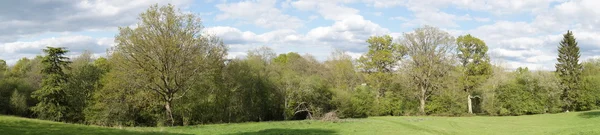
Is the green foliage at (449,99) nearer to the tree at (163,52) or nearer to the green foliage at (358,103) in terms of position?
the green foliage at (358,103)

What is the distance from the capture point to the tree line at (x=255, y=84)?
41.2 m

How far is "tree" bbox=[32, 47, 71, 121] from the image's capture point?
145 feet

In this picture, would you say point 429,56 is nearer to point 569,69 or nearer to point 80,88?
point 569,69

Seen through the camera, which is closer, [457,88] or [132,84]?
[132,84]

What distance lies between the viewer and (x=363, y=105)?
199 feet

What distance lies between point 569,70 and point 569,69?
173 millimetres

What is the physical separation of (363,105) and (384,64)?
910cm

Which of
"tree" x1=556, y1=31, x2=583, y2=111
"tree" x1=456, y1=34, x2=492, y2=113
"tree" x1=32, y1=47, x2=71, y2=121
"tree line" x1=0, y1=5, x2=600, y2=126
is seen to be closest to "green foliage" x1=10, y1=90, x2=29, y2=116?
"tree line" x1=0, y1=5, x2=600, y2=126

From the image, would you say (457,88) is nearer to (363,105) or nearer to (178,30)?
(363,105)

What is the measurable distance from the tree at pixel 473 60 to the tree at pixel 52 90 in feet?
177

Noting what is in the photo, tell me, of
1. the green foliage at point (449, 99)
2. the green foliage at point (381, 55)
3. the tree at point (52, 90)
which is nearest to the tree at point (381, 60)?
the green foliage at point (381, 55)

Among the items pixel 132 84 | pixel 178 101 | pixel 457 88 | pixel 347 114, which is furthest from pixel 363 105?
pixel 132 84

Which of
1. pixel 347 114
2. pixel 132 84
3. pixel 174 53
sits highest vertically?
pixel 174 53

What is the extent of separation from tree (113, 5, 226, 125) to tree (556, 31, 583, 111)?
55.3 meters
